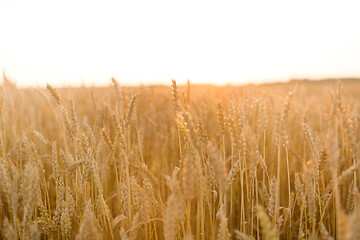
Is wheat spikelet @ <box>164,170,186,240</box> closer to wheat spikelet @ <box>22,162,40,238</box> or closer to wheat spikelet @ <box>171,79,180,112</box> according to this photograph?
wheat spikelet @ <box>171,79,180,112</box>

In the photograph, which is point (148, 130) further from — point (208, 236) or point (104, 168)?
point (208, 236)

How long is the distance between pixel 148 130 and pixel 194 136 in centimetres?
213

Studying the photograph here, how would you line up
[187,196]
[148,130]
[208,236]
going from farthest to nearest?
[148,130], [208,236], [187,196]

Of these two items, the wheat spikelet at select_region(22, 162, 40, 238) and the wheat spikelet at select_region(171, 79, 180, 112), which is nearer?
the wheat spikelet at select_region(22, 162, 40, 238)

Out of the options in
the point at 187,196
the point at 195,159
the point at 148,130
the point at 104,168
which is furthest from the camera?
the point at 148,130

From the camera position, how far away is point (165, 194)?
1814 millimetres

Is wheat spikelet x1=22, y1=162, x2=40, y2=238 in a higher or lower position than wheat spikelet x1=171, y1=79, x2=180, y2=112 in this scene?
lower

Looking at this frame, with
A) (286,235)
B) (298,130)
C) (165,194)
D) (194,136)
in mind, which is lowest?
(286,235)

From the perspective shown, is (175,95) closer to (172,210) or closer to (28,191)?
(172,210)

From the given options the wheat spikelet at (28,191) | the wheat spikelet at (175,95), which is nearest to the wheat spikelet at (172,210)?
the wheat spikelet at (175,95)

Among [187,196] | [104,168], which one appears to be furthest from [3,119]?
[187,196]

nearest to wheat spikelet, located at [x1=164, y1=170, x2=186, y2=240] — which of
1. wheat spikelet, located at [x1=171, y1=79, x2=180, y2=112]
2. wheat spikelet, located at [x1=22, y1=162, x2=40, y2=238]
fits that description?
wheat spikelet, located at [x1=171, y1=79, x2=180, y2=112]

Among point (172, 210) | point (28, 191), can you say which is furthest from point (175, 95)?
point (28, 191)

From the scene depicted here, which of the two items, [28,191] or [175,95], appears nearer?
[28,191]
